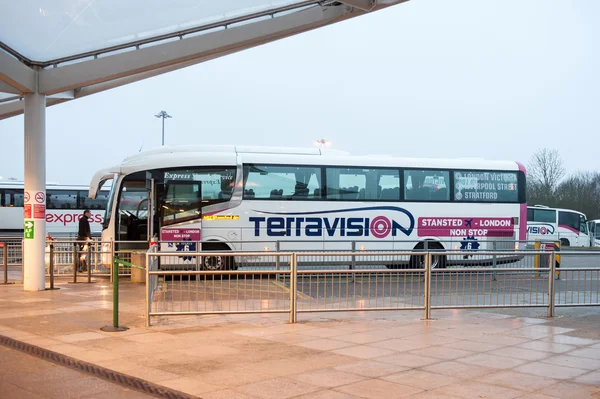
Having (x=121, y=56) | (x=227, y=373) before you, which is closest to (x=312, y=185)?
(x=121, y=56)

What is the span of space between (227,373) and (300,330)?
2675 mm

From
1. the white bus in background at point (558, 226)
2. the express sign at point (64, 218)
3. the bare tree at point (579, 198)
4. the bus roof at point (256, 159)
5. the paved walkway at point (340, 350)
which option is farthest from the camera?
the bare tree at point (579, 198)

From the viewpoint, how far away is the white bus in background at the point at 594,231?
4642cm

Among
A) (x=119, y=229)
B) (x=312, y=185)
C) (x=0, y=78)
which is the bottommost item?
(x=119, y=229)

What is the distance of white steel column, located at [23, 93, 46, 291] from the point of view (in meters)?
13.4

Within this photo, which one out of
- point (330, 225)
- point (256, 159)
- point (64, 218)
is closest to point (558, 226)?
point (330, 225)

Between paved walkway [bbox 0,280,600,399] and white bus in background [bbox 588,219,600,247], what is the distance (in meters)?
38.7

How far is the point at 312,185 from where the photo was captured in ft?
62.7

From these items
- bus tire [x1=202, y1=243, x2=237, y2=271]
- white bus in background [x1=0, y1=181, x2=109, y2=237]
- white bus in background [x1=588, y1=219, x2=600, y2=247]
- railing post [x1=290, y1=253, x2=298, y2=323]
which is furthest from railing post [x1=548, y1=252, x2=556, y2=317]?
white bus in background [x1=588, y1=219, x2=600, y2=247]

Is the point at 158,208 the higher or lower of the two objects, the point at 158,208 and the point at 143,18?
the lower

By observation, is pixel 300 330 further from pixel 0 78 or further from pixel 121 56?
pixel 0 78

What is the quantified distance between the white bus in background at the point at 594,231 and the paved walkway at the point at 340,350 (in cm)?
3872

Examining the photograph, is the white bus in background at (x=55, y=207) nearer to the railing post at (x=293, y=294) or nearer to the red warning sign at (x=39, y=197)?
the red warning sign at (x=39, y=197)

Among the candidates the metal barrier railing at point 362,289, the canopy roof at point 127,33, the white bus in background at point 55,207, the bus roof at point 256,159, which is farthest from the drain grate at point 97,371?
the white bus in background at point 55,207
